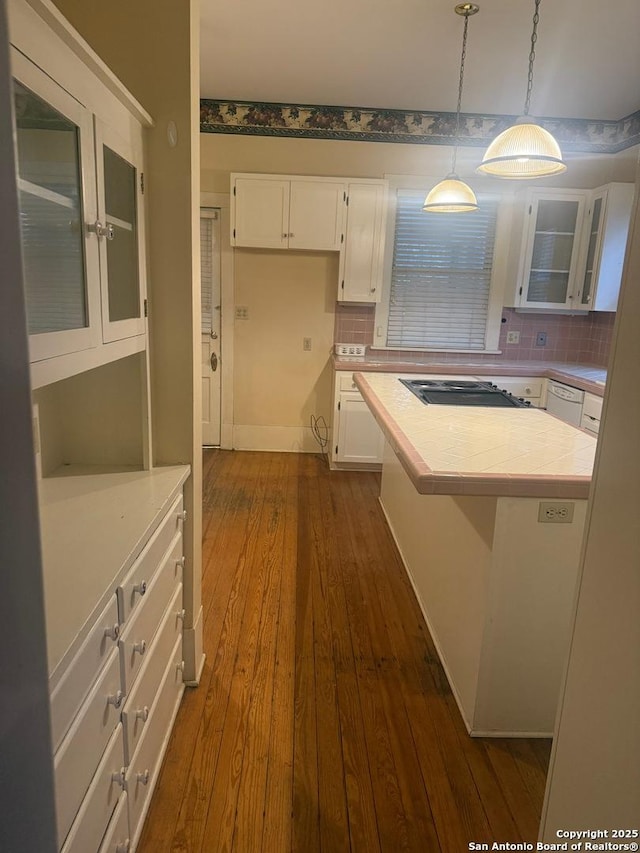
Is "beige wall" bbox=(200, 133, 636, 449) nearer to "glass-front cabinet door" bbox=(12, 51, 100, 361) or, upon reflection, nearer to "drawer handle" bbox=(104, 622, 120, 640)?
"glass-front cabinet door" bbox=(12, 51, 100, 361)

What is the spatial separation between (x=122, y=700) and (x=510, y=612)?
119 centimetres

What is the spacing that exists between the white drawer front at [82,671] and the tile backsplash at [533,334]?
390 centimetres

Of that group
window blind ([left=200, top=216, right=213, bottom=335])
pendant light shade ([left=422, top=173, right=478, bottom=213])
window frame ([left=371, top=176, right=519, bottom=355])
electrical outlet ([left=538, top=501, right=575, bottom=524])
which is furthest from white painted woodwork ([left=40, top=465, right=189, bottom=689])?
window frame ([left=371, top=176, right=519, bottom=355])

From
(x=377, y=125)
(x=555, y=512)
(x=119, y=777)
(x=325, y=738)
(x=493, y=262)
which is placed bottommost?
(x=325, y=738)

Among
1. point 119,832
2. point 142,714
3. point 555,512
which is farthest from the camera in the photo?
point 555,512

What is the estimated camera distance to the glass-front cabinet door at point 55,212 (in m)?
1.03

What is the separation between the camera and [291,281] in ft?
15.6

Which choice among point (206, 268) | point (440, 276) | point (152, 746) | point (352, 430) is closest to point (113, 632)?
point (152, 746)

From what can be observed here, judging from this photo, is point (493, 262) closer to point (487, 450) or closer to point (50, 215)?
point (487, 450)

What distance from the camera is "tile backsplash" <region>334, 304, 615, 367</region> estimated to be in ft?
15.7

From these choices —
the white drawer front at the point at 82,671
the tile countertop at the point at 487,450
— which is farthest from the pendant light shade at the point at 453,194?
the white drawer front at the point at 82,671

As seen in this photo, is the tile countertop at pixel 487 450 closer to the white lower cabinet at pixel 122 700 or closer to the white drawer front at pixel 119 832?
the white lower cabinet at pixel 122 700

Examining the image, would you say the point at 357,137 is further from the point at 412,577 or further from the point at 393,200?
the point at 412,577

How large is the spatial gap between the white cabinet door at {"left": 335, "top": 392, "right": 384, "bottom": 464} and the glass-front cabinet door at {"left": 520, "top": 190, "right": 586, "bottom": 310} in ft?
5.38
